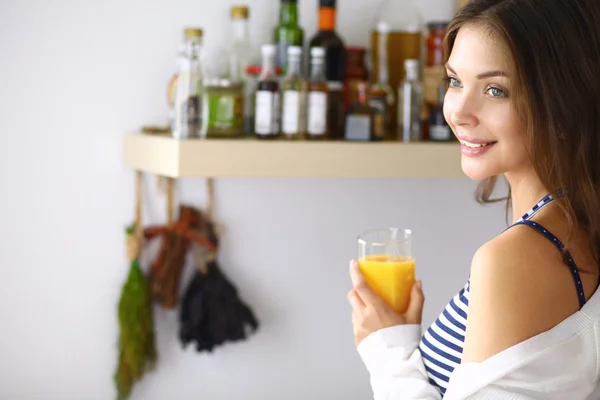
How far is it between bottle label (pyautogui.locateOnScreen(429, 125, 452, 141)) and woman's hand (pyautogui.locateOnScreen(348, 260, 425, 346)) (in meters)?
0.66

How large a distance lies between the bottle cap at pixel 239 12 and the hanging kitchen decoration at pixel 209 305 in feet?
1.17

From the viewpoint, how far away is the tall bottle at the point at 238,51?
1703 mm

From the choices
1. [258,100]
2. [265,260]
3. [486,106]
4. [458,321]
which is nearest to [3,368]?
[265,260]

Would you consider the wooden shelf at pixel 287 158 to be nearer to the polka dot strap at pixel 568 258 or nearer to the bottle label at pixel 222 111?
the bottle label at pixel 222 111

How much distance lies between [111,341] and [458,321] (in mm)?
1030

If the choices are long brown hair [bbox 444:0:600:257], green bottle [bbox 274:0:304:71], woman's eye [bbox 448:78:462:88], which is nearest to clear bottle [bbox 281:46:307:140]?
green bottle [bbox 274:0:304:71]

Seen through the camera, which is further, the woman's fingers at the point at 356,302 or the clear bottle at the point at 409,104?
the clear bottle at the point at 409,104

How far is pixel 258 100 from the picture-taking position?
5.10 ft

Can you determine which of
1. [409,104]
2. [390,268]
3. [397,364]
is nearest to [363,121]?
[409,104]

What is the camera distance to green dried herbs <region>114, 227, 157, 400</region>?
5.67 ft

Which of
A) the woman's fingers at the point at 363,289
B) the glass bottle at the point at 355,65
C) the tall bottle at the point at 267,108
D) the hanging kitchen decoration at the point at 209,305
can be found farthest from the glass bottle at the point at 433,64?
the woman's fingers at the point at 363,289

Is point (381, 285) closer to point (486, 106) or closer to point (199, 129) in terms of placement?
point (486, 106)

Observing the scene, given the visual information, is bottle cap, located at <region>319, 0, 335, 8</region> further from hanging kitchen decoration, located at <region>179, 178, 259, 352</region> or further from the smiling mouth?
the smiling mouth

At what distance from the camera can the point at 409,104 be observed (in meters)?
1.69
